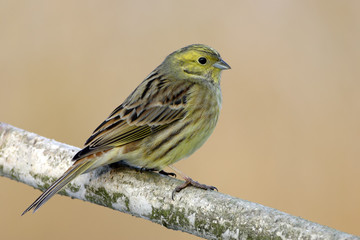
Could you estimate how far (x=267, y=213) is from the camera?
2.38m

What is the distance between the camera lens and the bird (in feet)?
10.4

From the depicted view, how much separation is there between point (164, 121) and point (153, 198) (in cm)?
69

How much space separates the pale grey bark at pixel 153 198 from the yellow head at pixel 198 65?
3.09ft

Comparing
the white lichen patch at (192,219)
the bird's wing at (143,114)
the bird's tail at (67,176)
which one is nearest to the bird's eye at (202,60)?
the bird's wing at (143,114)

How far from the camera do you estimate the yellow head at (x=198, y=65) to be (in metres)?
3.81

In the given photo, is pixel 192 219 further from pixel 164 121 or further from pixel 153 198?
pixel 164 121

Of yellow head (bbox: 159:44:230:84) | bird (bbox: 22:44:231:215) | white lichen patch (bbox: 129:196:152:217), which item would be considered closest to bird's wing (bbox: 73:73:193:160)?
bird (bbox: 22:44:231:215)

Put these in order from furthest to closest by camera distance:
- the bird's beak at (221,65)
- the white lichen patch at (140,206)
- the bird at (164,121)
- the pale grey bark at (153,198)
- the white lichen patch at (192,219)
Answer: the bird's beak at (221,65) → the bird at (164,121) → the white lichen patch at (140,206) → the white lichen patch at (192,219) → the pale grey bark at (153,198)

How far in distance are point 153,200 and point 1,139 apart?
4.40 feet

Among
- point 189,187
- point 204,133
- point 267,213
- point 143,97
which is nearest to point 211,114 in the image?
point 204,133

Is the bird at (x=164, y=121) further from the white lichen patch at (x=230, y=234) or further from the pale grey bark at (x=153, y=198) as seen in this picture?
the white lichen patch at (x=230, y=234)

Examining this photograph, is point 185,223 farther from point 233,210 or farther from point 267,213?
point 267,213

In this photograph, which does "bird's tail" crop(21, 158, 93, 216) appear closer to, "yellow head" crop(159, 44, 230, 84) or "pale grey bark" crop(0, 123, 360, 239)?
"pale grey bark" crop(0, 123, 360, 239)

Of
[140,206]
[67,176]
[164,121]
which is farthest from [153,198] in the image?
[164,121]
